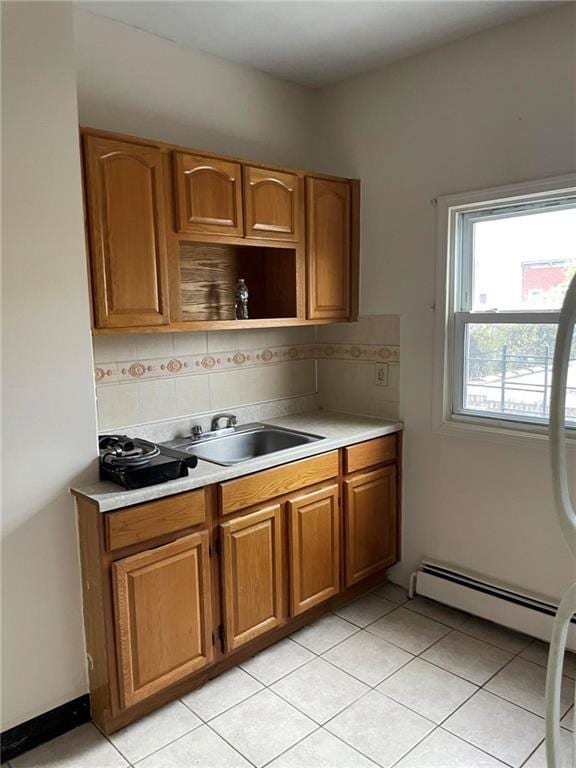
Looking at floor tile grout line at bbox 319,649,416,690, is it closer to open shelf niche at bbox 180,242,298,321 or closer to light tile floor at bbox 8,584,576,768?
light tile floor at bbox 8,584,576,768

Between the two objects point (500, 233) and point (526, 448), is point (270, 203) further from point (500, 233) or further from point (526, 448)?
point (526, 448)

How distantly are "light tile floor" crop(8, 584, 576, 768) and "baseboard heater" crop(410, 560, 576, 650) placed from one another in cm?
8

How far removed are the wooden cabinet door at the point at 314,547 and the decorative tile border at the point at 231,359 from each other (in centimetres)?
77

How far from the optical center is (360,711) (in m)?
2.10

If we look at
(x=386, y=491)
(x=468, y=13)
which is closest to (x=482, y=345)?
(x=386, y=491)

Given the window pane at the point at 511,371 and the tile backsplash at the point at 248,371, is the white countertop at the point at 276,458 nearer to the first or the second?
the tile backsplash at the point at 248,371

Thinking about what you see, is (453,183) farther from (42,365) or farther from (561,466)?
(42,365)

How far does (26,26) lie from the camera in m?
1.78

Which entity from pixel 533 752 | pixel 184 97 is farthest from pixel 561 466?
pixel 184 97

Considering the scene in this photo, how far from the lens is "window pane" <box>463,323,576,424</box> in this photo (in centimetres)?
245

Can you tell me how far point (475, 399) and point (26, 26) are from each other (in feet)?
7.37

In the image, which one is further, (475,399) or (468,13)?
(475,399)

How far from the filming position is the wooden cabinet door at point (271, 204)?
98.4 inches

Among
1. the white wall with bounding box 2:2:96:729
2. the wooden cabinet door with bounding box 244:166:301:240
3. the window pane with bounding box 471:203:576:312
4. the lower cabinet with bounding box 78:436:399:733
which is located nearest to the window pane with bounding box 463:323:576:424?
the window pane with bounding box 471:203:576:312
